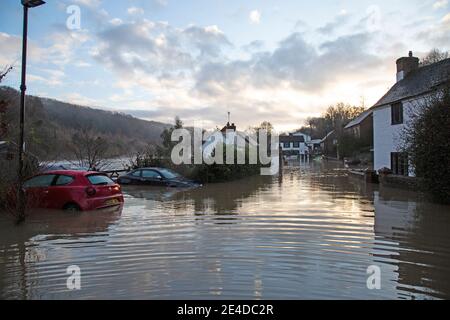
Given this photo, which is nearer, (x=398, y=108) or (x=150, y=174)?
(x=150, y=174)

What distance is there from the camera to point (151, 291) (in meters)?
4.46

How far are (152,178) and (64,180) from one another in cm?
854

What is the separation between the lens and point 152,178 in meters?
18.8

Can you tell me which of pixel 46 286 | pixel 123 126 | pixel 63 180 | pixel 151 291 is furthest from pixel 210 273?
pixel 123 126

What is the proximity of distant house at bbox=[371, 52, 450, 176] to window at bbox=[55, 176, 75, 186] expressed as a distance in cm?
1608

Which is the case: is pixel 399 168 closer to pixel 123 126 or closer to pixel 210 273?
pixel 210 273

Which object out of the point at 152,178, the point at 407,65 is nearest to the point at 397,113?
the point at 407,65

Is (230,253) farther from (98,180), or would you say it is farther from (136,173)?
(136,173)

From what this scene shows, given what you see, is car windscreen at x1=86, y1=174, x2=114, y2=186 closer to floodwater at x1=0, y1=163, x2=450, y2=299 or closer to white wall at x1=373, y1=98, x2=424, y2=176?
floodwater at x1=0, y1=163, x2=450, y2=299

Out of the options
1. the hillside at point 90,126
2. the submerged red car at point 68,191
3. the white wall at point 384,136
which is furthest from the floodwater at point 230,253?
the hillside at point 90,126

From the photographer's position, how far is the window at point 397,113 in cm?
2095
